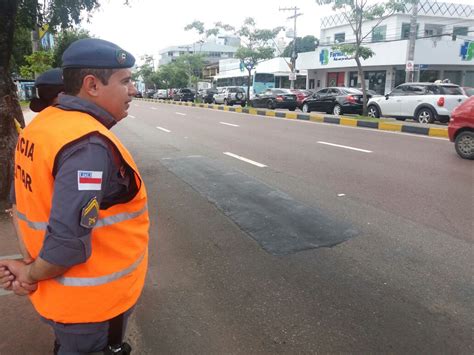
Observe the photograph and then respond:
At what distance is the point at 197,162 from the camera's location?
862 centimetres

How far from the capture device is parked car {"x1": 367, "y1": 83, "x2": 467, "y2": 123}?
15.2 metres

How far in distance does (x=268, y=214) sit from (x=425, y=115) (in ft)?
42.4

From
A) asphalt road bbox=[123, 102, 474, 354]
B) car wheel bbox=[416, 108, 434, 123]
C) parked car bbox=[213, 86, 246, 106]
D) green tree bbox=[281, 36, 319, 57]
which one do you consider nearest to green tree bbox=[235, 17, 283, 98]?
parked car bbox=[213, 86, 246, 106]

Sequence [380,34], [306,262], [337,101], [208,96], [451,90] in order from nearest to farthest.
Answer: [306,262] → [451,90] → [337,101] → [380,34] → [208,96]

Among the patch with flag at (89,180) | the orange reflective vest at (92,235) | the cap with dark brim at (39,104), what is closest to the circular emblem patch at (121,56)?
the orange reflective vest at (92,235)

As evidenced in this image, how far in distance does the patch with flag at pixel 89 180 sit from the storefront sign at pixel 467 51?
114 ft

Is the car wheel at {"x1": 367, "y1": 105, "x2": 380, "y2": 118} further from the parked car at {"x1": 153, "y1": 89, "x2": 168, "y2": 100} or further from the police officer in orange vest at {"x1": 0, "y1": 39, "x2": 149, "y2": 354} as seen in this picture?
the parked car at {"x1": 153, "y1": 89, "x2": 168, "y2": 100}

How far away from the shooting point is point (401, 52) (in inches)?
1153

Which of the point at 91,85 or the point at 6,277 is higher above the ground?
the point at 91,85

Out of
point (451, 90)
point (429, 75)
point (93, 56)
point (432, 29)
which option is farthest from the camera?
point (432, 29)

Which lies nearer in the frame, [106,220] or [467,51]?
[106,220]

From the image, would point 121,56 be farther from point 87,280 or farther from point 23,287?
point 23,287

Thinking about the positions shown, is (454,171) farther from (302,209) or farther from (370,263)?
(370,263)

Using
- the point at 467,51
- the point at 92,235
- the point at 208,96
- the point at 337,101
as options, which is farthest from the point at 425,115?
the point at 208,96
